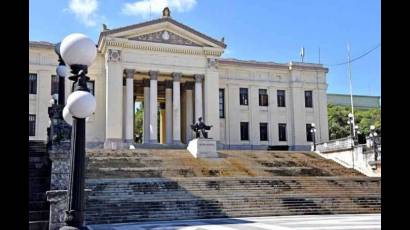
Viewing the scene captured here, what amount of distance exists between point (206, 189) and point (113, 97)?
1869 cm

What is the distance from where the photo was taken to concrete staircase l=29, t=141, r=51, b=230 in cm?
865

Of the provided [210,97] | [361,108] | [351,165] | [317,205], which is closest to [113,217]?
[317,205]

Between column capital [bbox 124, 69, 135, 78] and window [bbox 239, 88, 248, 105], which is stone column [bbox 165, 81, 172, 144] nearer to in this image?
column capital [bbox 124, 69, 135, 78]

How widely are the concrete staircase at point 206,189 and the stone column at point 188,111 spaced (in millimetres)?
10925

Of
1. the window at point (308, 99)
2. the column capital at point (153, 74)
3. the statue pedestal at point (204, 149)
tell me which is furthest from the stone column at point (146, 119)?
the window at point (308, 99)

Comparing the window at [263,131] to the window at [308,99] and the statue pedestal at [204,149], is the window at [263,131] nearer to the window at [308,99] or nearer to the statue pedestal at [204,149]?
the window at [308,99]

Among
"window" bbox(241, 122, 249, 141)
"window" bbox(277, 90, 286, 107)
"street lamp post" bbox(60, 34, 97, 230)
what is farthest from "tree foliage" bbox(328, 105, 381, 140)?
"street lamp post" bbox(60, 34, 97, 230)

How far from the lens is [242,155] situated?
3291 centimetres

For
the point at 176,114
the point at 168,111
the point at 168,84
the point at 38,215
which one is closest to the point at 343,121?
the point at 168,84

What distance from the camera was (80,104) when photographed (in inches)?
212

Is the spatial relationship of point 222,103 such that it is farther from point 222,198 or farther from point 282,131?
point 222,198

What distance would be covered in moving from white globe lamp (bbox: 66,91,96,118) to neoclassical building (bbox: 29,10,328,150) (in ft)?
106
